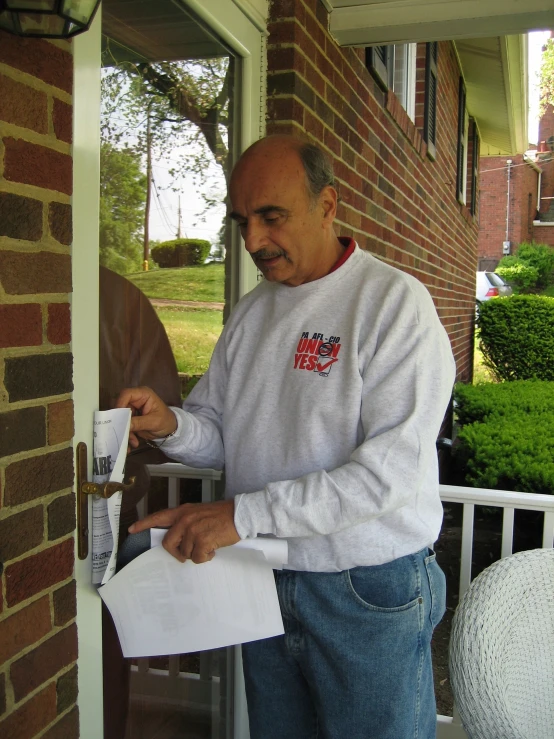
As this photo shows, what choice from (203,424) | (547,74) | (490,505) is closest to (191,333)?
(203,424)

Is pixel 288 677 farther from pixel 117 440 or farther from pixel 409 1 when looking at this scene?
pixel 409 1

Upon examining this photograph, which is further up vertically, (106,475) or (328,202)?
(328,202)

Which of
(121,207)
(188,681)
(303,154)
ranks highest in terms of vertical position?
(303,154)

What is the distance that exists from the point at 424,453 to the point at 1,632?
864 mm

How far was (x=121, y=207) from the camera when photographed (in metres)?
1.76

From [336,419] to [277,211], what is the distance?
19.2 inches

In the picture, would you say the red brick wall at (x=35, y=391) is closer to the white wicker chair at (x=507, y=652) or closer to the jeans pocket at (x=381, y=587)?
the jeans pocket at (x=381, y=587)

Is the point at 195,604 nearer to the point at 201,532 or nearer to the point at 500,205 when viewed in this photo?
the point at 201,532

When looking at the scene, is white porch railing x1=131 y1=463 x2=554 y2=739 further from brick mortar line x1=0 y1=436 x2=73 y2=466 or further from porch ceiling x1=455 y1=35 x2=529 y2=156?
porch ceiling x1=455 y1=35 x2=529 y2=156

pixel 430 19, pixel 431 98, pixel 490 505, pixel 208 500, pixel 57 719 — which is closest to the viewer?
pixel 57 719

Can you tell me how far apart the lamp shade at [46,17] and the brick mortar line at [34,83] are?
8cm

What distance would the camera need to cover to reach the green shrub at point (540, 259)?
2891 cm

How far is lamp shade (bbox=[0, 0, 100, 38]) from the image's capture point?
1084 millimetres

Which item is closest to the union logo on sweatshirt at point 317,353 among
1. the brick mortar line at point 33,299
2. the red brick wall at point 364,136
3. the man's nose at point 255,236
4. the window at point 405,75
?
the man's nose at point 255,236
